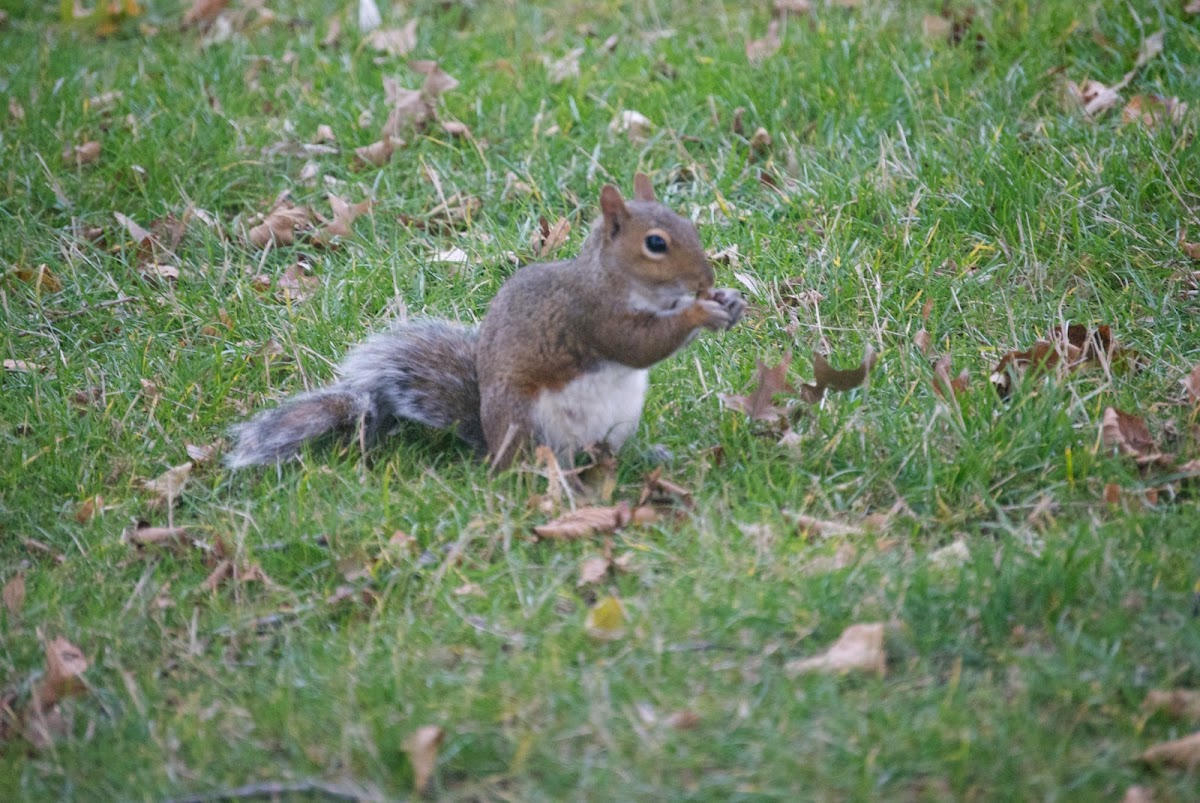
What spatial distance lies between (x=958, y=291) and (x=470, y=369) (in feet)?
4.16

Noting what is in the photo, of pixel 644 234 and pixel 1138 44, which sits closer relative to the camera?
pixel 644 234

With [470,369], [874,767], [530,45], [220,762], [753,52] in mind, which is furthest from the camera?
[530,45]

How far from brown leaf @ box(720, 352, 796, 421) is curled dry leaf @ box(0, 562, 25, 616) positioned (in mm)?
1543

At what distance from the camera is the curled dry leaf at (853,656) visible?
7.00 feet

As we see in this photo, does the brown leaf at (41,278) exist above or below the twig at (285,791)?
above

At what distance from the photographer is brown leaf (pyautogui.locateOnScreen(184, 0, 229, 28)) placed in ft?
19.0

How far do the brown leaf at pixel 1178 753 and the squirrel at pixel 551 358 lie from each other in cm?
120

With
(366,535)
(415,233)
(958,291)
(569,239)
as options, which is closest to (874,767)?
(366,535)

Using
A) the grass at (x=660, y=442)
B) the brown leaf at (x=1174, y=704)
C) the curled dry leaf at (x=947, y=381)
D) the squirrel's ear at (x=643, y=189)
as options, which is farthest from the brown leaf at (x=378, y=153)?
the brown leaf at (x=1174, y=704)

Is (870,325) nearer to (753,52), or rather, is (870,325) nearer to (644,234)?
(644,234)

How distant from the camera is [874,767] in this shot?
6.33 feet

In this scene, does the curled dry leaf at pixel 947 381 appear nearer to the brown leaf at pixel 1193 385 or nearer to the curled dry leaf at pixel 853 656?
the brown leaf at pixel 1193 385

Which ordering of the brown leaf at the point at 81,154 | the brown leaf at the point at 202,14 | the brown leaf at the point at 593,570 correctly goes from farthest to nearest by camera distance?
the brown leaf at the point at 202,14, the brown leaf at the point at 81,154, the brown leaf at the point at 593,570

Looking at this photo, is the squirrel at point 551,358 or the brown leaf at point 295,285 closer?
the squirrel at point 551,358
